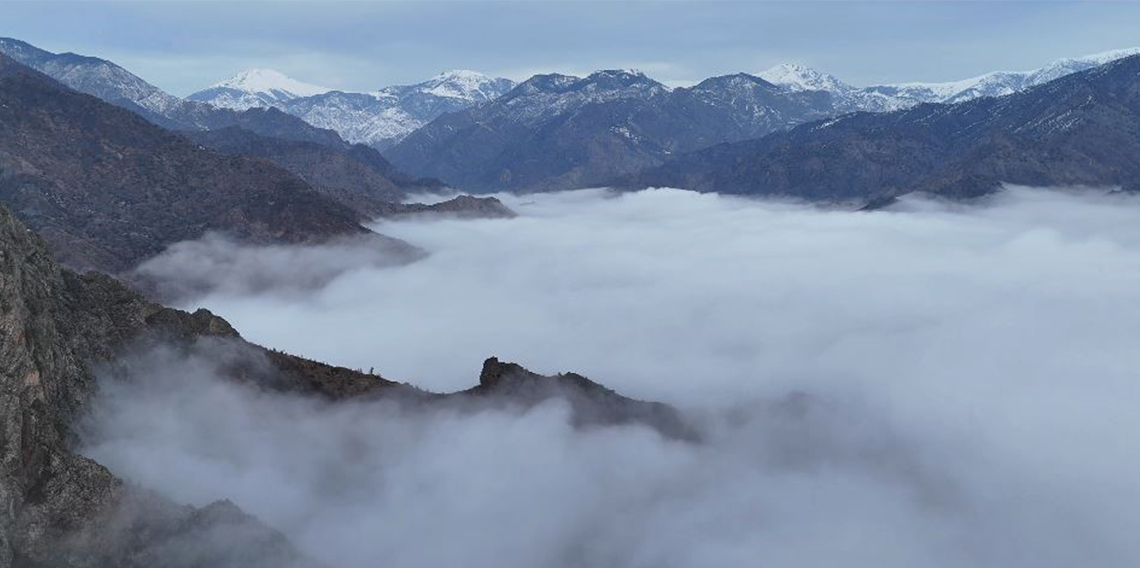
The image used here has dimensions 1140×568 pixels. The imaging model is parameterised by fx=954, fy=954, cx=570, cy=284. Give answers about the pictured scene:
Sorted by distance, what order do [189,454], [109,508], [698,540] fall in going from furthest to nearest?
[698,540] < [189,454] < [109,508]

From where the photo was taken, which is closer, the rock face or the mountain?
the rock face

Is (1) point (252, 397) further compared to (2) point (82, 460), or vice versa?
(1) point (252, 397)

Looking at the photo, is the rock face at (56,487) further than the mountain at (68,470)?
No

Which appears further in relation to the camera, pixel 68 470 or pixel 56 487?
pixel 68 470

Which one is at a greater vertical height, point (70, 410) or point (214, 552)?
point (70, 410)

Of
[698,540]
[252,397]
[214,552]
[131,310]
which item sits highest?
[131,310]

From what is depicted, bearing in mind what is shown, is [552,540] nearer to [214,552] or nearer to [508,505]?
[508,505]

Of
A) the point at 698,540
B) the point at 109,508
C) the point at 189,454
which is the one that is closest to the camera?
the point at 109,508

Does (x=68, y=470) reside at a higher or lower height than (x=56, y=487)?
higher

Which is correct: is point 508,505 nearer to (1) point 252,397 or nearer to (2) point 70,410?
(1) point 252,397

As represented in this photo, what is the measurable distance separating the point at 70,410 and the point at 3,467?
24073 millimetres

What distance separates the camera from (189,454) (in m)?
147

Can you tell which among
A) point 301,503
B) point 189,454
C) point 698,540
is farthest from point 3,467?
point 698,540

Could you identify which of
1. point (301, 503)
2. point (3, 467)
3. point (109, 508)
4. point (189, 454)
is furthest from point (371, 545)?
point (3, 467)
